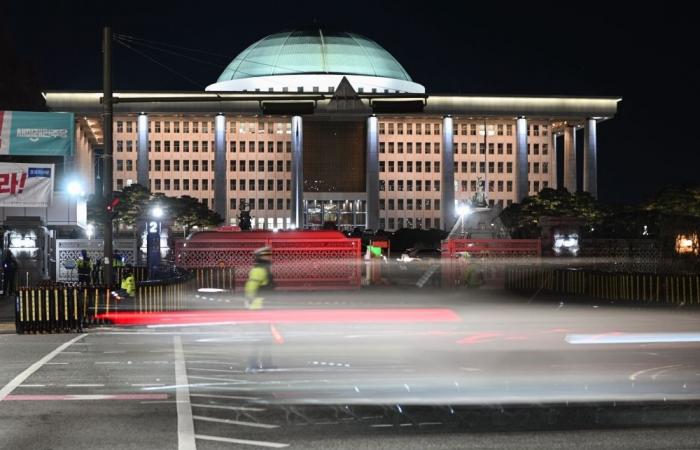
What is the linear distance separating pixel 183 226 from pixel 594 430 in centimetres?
10466

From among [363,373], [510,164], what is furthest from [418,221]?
[363,373]

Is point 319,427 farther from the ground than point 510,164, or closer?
closer

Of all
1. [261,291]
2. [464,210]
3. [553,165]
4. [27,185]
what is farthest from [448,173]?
[261,291]

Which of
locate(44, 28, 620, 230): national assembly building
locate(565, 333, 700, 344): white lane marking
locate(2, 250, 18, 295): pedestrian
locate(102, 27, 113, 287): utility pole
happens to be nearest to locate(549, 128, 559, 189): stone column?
locate(44, 28, 620, 230): national assembly building

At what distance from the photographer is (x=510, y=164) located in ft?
540

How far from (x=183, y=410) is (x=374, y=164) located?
12588cm

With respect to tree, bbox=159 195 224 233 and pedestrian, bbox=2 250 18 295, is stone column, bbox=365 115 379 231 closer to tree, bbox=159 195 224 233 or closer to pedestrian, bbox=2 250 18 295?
tree, bbox=159 195 224 233

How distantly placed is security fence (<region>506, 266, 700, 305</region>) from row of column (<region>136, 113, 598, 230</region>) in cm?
8325

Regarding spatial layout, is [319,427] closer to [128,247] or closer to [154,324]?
[154,324]

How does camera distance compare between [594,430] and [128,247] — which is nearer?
[594,430]

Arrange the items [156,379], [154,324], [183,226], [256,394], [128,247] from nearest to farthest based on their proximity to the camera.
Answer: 1. [256,394]
2. [156,379]
3. [154,324]
4. [128,247]
5. [183,226]

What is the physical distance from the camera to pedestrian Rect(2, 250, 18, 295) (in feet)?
130

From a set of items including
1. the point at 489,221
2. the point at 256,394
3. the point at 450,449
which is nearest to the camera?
the point at 450,449

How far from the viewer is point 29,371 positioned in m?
17.8
